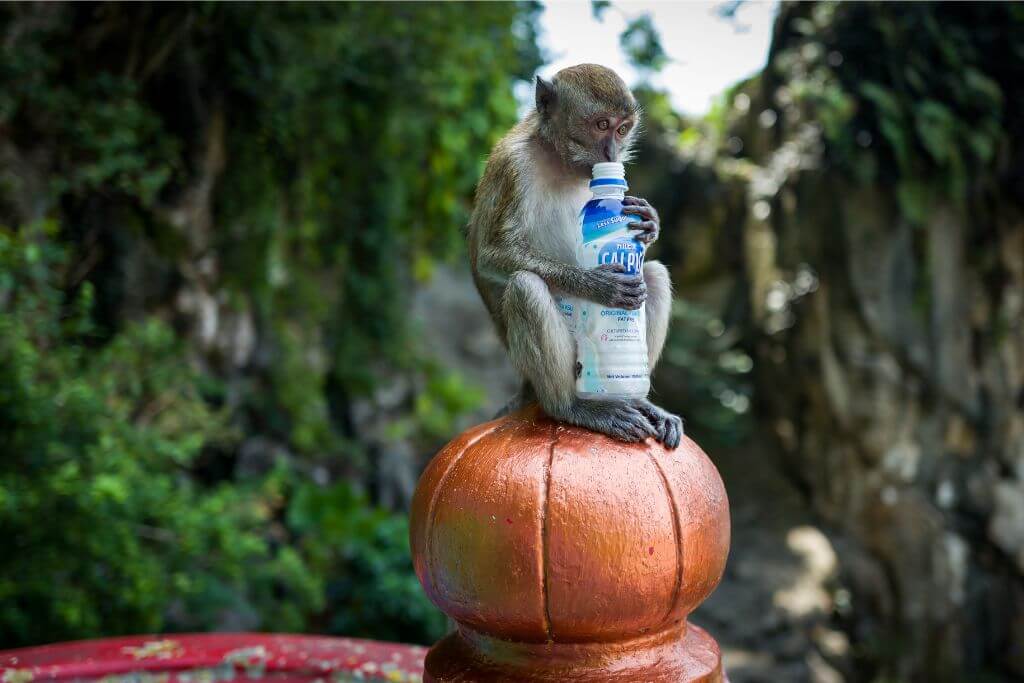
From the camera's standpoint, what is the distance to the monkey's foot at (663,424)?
2223mm

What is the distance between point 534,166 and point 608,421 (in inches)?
35.6

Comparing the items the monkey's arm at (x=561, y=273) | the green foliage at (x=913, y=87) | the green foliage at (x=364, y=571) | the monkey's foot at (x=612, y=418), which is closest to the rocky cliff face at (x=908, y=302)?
the green foliage at (x=913, y=87)

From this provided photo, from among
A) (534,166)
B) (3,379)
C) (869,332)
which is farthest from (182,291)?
(869,332)

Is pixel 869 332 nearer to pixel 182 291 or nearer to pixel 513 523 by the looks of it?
pixel 182 291

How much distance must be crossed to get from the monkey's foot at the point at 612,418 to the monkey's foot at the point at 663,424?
10 millimetres

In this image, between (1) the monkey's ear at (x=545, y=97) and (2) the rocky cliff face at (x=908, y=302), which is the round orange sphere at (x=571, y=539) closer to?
(1) the monkey's ear at (x=545, y=97)

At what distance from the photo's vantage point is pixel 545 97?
104 inches

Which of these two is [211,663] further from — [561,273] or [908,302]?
[908,302]

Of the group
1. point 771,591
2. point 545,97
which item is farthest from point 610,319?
point 771,591

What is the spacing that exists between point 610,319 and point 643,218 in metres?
0.28

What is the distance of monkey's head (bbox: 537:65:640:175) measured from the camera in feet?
8.20

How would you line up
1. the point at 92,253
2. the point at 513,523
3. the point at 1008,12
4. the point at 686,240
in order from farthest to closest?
the point at 686,240, the point at 1008,12, the point at 92,253, the point at 513,523

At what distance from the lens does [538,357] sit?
2.35 metres

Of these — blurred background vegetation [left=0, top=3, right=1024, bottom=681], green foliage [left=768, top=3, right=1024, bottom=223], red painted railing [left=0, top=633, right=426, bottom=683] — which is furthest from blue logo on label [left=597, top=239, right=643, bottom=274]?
green foliage [left=768, top=3, right=1024, bottom=223]
